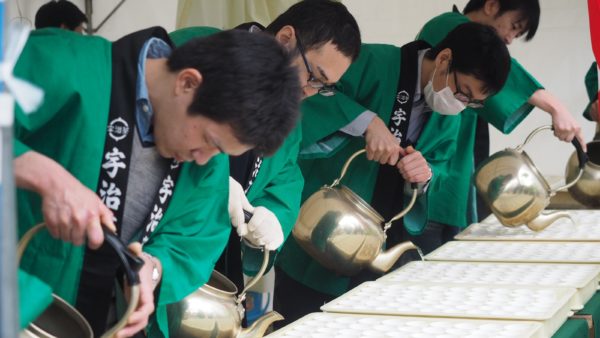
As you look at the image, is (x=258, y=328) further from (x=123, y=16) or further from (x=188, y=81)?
(x=123, y=16)

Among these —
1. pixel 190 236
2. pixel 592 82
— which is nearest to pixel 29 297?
pixel 190 236

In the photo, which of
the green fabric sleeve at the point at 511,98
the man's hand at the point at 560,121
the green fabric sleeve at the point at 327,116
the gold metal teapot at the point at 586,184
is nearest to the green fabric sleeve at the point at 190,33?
the green fabric sleeve at the point at 327,116

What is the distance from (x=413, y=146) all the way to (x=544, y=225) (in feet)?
1.58

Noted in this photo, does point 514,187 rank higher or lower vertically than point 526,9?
lower

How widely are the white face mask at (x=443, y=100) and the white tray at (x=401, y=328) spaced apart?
780 mm

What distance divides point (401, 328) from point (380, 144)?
0.70 meters

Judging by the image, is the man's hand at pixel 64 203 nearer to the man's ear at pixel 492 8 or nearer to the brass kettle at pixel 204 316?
the brass kettle at pixel 204 316

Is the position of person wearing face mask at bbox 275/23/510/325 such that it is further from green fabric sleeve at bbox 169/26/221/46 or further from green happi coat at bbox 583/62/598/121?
green happi coat at bbox 583/62/598/121

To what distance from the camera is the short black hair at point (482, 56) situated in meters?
2.24

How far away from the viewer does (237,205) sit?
179cm

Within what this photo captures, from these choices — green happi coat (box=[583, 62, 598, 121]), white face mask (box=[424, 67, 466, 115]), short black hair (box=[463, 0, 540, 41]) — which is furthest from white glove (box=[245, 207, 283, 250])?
green happi coat (box=[583, 62, 598, 121])

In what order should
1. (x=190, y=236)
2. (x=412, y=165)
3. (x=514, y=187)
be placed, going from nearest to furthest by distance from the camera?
(x=190, y=236) → (x=412, y=165) → (x=514, y=187)

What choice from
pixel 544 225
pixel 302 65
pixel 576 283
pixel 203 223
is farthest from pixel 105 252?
pixel 544 225

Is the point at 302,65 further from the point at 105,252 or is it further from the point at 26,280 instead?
the point at 26,280
